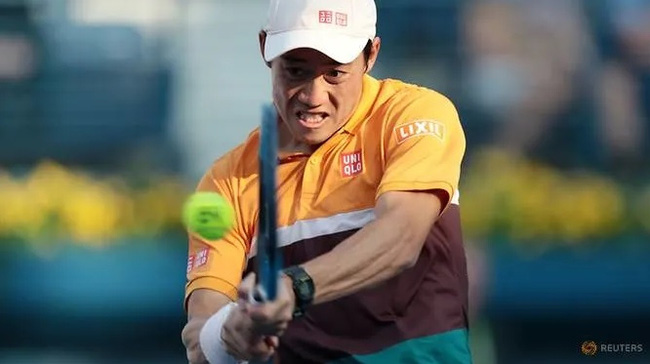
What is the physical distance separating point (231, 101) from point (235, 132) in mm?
147

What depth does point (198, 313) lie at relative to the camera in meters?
3.53

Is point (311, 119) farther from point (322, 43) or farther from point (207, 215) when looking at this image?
point (207, 215)

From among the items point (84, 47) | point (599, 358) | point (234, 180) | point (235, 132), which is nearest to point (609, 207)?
point (599, 358)

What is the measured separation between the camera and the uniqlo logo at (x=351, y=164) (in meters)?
3.42

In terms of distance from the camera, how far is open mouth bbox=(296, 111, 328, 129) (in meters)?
3.50

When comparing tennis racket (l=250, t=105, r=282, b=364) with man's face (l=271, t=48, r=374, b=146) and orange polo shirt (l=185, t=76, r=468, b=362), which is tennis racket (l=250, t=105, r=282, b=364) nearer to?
orange polo shirt (l=185, t=76, r=468, b=362)

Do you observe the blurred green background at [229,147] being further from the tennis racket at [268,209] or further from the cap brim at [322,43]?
the tennis racket at [268,209]

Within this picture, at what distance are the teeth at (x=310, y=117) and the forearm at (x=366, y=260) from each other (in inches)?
15.7

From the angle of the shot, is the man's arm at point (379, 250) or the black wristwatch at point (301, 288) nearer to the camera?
the black wristwatch at point (301, 288)

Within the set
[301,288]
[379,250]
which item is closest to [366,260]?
[379,250]

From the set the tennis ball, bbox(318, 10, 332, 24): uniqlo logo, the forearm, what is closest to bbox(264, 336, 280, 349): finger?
the forearm

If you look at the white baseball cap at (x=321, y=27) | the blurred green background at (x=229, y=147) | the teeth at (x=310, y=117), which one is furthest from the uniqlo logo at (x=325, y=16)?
the blurred green background at (x=229, y=147)

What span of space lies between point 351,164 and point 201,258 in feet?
1.53

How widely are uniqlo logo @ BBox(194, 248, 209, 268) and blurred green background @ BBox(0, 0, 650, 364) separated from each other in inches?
128
